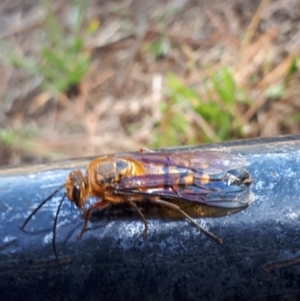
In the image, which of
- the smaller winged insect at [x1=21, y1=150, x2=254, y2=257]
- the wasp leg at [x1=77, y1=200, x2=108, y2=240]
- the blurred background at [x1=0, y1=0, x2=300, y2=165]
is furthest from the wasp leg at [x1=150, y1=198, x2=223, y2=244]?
the blurred background at [x1=0, y1=0, x2=300, y2=165]

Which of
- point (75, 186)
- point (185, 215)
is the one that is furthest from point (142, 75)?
point (185, 215)

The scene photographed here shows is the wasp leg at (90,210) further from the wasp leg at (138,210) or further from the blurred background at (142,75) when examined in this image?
the blurred background at (142,75)

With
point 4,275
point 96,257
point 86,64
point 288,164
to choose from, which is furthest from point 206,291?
point 86,64

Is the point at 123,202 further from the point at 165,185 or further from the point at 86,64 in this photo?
the point at 86,64

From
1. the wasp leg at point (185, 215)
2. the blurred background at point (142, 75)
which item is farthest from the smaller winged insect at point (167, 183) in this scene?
the blurred background at point (142, 75)

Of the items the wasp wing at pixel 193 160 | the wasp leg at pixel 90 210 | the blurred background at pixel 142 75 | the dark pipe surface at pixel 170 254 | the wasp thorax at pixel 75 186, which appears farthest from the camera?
the blurred background at pixel 142 75

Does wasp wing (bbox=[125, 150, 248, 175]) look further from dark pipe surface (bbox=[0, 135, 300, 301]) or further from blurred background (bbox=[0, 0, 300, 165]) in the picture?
blurred background (bbox=[0, 0, 300, 165])

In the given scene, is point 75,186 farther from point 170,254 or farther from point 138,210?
point 170,254
